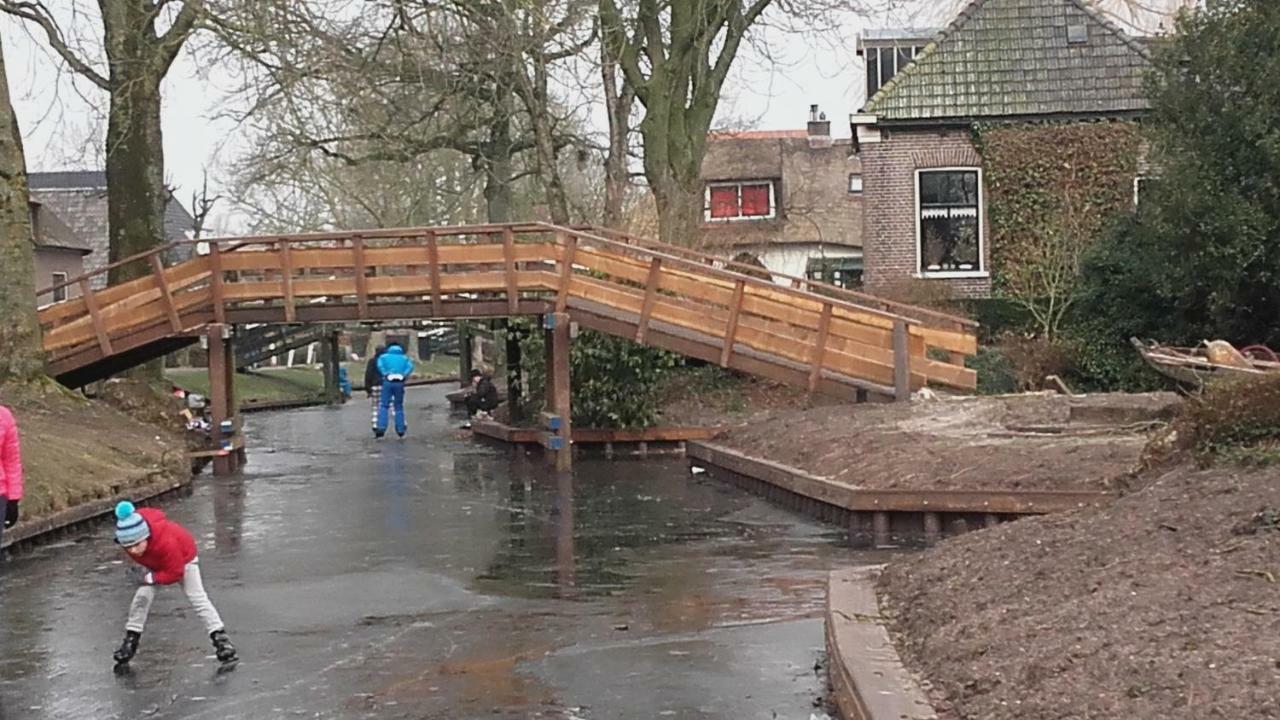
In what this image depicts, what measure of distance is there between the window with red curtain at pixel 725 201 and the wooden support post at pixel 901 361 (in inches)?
1533

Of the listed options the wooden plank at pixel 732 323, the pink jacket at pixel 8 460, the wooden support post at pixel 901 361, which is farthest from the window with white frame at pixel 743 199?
the pink jacket at pixel 8 460

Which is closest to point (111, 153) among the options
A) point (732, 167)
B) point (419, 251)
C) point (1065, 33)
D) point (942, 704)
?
point (419, 251)

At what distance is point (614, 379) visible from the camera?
24812 millimetres

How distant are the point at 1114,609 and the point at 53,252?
51766 mm

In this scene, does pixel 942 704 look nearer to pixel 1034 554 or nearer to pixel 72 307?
pixel 1034 554

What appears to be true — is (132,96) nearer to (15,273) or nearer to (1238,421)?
(15,273)

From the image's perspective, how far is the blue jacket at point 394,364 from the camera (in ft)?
89.4

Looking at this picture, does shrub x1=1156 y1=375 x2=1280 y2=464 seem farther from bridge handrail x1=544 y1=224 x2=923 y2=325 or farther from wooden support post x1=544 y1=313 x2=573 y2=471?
wooden support post x1=544 y1=313 x2=573 y2=471

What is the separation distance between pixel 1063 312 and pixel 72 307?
15.6 meters

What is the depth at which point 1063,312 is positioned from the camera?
2739 cm

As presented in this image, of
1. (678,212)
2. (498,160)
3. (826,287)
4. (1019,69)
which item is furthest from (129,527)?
(1019,69)

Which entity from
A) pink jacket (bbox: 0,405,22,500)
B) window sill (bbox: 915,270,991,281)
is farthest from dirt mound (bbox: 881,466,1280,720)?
window sill (bbox: 915,270,991,281)

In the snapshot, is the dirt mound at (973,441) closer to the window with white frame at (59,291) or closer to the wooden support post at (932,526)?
the wooden support post at (932,526)

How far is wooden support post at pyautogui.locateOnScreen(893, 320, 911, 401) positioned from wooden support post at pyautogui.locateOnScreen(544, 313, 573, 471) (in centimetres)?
450
